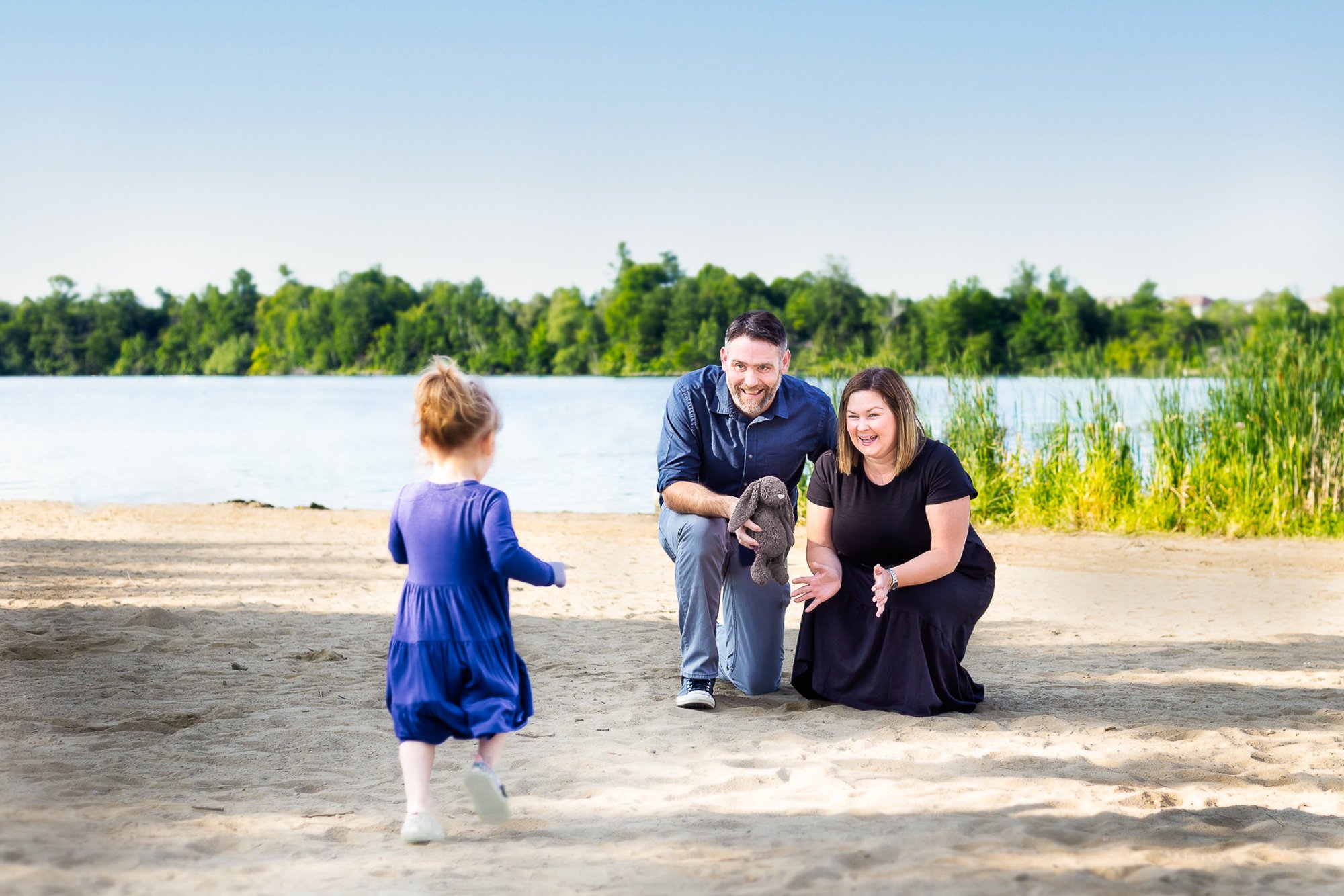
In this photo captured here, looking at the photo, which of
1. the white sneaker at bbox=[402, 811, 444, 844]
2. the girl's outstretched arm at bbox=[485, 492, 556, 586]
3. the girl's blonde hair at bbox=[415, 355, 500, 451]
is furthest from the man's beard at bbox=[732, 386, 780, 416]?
the white sneaker at bbox=[402, 811, 444, 844]

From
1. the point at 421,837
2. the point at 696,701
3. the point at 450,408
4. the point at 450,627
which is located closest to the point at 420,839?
the point at 421,837

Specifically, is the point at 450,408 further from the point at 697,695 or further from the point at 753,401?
the point at 697,695

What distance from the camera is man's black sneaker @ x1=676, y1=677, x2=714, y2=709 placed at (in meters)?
4.74

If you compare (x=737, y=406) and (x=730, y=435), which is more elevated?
(x=737, y=406)

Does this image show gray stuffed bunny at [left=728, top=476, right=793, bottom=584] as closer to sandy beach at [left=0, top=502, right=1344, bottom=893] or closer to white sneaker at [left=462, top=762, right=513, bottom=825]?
sandy beach at [left=0, top=502, right=1344, bottom=893]

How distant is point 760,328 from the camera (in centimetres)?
471

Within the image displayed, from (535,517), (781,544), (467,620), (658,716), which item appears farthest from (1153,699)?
(535,517)

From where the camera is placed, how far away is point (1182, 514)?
11.5 metres

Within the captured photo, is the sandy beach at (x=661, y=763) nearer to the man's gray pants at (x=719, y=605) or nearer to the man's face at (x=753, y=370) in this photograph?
the man's gray pants at (x=719, y=605)

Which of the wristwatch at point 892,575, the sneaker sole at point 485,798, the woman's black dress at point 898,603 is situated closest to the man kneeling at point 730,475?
the woman's black dress at point 898,603

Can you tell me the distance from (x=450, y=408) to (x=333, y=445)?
28092 mm

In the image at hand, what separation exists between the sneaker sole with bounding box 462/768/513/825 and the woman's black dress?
1862 mm

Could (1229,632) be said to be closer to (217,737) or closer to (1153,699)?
(1153,699)

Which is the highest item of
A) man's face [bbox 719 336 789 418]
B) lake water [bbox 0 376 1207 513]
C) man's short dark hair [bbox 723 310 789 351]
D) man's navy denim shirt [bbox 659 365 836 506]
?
man's short dark hair [bbox 723 310 789 351]
